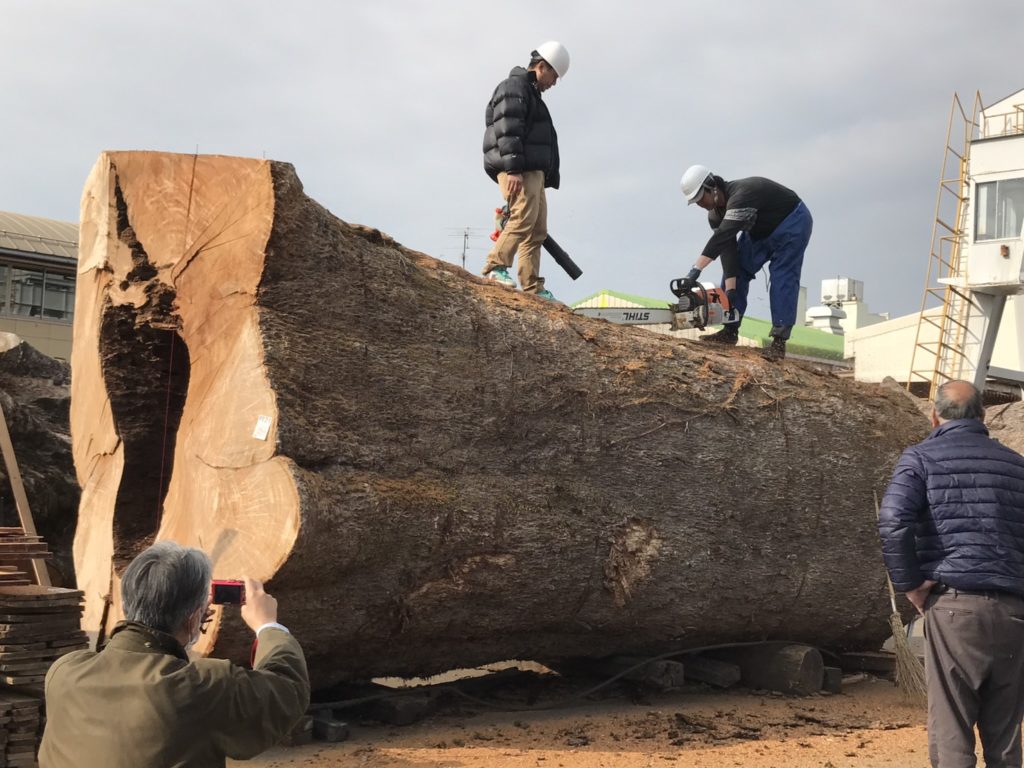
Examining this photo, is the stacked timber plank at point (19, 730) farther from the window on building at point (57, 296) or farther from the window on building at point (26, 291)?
the window on building at point (26, 291)

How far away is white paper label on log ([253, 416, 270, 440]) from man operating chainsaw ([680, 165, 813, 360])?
12.1 feet

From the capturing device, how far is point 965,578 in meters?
3.92

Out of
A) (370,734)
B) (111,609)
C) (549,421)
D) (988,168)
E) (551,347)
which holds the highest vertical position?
(988,168)

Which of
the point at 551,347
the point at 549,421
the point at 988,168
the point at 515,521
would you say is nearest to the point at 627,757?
the point at 515,521

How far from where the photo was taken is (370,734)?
5.13 metres

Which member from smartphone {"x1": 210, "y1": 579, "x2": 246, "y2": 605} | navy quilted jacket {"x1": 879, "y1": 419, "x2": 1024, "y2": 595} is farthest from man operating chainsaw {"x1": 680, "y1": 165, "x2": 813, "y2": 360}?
smartphone {"x1": 210, "y1": 579, "x2": 246, "y2": 605}

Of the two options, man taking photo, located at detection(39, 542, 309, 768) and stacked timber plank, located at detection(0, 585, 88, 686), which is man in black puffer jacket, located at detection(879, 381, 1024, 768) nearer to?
man taking photo, located at detection(39, 542, 309, 768)

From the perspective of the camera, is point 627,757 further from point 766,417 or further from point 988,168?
point 988,168

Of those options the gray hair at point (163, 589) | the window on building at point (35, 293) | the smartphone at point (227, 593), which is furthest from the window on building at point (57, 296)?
the gray hair at point (163, 589)

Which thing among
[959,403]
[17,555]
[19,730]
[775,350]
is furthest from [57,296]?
[959,403]

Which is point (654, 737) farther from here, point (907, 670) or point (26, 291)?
point (26, 291)

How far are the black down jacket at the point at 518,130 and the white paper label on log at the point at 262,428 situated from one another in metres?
3.42

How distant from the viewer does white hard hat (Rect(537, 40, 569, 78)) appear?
24.3 ft

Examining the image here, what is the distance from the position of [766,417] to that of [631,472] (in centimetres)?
111
